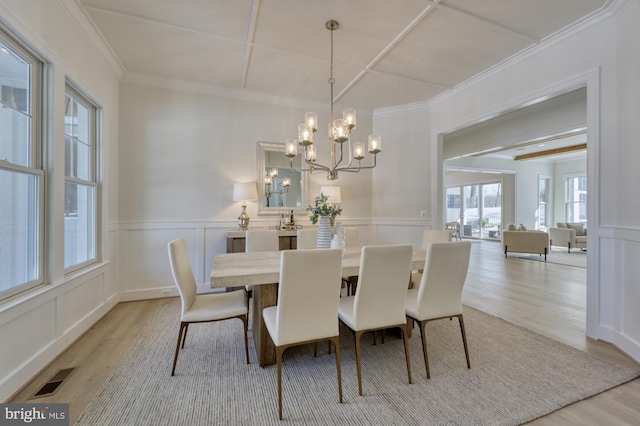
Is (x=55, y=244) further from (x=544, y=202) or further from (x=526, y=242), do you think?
(x=544, y=202)

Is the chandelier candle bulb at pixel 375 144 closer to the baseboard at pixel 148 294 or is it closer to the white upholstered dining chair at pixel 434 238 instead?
the white upholstered dining chair at pixel 434 238

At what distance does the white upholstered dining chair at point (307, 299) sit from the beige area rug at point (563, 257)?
637cm

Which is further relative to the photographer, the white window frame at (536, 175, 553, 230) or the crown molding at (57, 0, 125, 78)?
the white window frame at (536, 175, 553, 230)

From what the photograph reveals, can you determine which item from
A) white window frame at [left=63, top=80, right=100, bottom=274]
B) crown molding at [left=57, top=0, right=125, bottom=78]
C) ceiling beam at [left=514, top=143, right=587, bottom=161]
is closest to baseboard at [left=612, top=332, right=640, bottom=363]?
white window frame at [left=63, top=80, right=100, bottom=274]

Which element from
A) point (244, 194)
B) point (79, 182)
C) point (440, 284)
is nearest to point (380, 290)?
point (440, 284)

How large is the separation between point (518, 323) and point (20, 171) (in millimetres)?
4432

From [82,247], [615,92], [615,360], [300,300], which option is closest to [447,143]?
[615,92]

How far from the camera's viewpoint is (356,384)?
1.82 metres

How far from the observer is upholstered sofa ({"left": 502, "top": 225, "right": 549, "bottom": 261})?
6.18 metres

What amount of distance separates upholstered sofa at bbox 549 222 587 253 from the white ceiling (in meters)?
6.58

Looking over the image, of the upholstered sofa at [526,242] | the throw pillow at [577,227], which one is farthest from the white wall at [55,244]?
the throw pillow at [577,227]

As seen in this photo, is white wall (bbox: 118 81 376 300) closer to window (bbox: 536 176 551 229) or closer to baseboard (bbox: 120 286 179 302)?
baseboard (bbox: 120 286 179 302)

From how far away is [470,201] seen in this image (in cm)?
1051

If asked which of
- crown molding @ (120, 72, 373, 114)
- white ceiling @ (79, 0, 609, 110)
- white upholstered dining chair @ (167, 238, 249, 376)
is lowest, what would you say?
white upholstered dining chair @ (167, 238, 249, 376)
